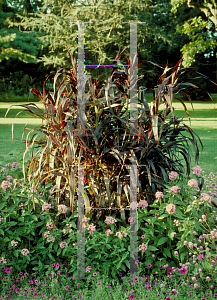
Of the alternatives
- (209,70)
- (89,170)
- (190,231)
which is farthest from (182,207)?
(209,70)

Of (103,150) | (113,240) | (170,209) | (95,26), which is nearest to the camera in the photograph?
(170,209)

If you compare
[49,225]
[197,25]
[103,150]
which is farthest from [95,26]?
[49,225]

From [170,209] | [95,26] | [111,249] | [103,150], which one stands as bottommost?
[111,249]

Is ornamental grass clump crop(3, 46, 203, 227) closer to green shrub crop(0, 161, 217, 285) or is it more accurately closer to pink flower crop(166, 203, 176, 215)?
green shrub crop(0, 161, 217, 285)

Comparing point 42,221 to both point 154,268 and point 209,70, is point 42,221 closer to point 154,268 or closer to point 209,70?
point 154,268

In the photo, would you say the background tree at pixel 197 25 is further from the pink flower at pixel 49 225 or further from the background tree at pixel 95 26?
the pink flower at pixel 49 225

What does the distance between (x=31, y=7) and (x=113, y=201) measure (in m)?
30.0

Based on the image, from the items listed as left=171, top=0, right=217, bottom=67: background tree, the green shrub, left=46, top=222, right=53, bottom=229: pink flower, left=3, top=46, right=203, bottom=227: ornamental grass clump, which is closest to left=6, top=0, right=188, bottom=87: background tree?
left=171, top=0, right=217, bottom=67: background tree

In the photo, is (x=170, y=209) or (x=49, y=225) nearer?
(x=170, y=209)

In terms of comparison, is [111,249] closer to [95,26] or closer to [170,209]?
[170,209]

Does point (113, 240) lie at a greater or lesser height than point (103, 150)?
lesser

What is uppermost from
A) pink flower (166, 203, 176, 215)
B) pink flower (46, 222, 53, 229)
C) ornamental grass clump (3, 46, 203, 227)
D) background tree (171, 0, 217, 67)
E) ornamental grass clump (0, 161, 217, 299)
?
background tree (171, 0, 217, 67)

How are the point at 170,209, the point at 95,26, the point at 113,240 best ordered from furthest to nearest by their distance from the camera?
1. the point at 95,26
2. the point at 113,240
3. the point at 170,209

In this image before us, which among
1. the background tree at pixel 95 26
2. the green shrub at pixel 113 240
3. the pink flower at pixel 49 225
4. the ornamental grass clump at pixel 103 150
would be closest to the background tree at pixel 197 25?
the background tree at pixel 95 26
